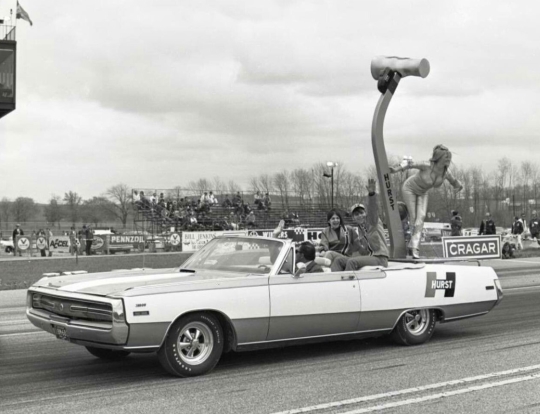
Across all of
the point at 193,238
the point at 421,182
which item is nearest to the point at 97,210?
the point at 193,238

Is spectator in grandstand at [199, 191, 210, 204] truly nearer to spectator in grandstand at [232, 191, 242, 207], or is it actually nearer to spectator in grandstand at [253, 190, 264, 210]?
spectator in grandstand at [232, 191, 242, 207]

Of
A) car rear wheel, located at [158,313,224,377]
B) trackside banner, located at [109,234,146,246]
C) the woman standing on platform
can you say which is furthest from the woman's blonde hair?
trackside banner, located at [109,234,146,246]

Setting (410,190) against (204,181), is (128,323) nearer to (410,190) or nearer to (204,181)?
(410,190)

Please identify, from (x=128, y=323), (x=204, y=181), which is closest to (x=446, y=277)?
(x=128, y=323)

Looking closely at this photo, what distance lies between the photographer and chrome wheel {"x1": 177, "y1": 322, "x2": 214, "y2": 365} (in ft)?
21.4

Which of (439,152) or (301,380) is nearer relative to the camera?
(301,380)

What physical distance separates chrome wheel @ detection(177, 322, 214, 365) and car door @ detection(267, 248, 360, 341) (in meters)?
0.68

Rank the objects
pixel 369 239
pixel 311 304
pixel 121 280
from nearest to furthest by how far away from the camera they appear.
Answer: pixel 121 280, pixel 311 304, pixel 369 239

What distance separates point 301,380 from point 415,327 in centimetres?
249

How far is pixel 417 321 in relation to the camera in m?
8.51

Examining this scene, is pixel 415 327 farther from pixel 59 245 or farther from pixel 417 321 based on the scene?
pixel 59 245

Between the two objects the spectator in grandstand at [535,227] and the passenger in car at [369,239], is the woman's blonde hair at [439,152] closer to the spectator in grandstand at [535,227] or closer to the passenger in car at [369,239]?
the passenger in car at [369,239]

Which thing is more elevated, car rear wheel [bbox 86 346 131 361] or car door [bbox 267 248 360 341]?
car door [bbox 267 248 360 341]

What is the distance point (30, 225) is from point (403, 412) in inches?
2348
